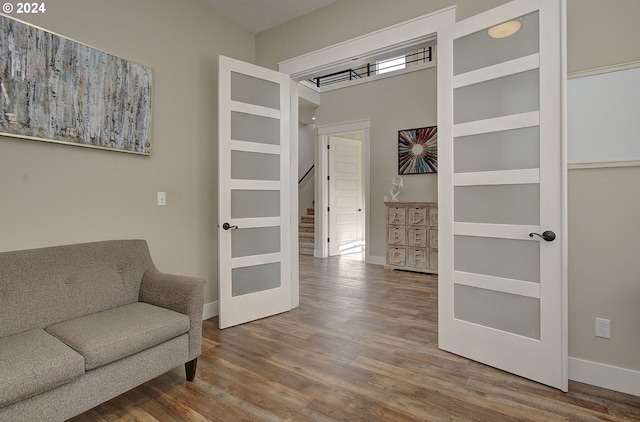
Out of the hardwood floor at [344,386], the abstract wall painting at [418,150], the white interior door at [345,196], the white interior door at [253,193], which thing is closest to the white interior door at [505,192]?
the hardwood floor at [344,386]

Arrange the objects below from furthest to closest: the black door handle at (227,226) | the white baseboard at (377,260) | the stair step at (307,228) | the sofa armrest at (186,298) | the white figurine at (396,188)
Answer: the stair step at (307,228)
the white baseboard at (377,260)
the white figurine at (396,188)
the black door handle at (227,226)
the sofa armrest at (186,298)

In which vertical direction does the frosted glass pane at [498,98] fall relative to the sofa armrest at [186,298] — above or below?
above

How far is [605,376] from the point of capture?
202cm

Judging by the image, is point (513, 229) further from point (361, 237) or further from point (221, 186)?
point (361, 237)

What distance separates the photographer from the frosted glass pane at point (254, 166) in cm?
304

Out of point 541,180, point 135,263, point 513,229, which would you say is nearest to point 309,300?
point 135,263

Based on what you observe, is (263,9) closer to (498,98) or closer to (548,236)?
(498,98)

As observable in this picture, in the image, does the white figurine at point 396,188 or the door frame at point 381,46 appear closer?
the door frame at point 381,46

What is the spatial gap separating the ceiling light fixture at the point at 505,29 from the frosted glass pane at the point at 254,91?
1.94 m

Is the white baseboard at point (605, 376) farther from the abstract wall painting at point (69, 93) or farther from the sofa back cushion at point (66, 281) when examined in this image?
the abstract wall painting at point (69, 93)

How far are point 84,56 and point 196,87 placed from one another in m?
0.97

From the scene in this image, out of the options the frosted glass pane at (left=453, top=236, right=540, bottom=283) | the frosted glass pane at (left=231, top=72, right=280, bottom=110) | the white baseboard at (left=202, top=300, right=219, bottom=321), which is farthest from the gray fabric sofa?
the frosted glass pane at (left=453, top=236, right=540, bottom=283)

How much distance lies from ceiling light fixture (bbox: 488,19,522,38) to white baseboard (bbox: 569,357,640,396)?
2.18 meters

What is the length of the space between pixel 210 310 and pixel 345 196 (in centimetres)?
449
